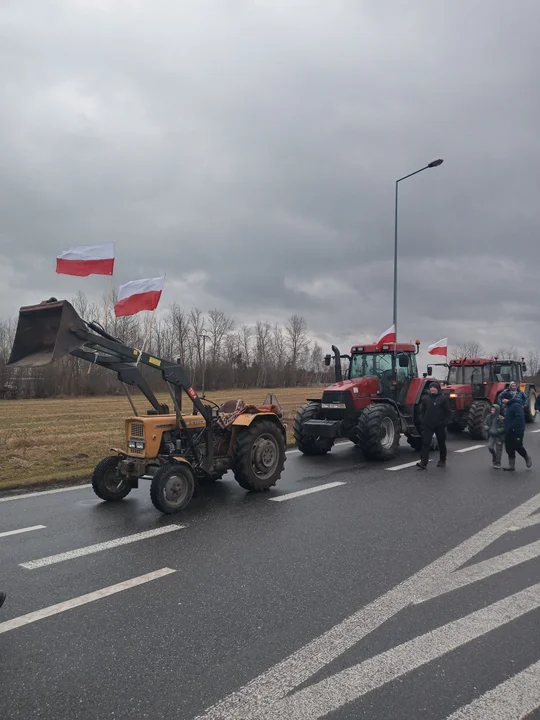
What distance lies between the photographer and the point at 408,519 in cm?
693

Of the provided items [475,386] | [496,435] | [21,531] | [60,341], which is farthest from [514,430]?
[21,531]

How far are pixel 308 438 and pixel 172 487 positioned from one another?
547 cm

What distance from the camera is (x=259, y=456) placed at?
8547mm

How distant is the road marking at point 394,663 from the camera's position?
305 cm

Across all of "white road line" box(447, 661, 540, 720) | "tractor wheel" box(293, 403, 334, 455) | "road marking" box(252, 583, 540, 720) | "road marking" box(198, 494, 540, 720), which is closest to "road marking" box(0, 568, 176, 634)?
"road marking" box(198, 494, 540, 720)

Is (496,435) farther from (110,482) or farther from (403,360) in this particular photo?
(110,482)

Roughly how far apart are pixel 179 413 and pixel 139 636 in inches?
168

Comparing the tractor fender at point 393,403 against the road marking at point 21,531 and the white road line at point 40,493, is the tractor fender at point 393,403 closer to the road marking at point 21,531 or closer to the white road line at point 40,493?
the white road line at point 40,493

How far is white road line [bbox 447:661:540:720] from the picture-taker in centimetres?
295

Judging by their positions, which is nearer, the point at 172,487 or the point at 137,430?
the point at 172,487

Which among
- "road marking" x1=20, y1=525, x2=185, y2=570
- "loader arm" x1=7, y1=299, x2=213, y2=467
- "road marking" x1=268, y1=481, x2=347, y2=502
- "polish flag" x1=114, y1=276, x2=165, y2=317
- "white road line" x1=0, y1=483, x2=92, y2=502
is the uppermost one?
"polish flag" x1=114, y1=276, x2=165, y2=317

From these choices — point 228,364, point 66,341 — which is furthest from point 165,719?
point 228,364

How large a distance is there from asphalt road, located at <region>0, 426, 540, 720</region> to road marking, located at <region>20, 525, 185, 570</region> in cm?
4

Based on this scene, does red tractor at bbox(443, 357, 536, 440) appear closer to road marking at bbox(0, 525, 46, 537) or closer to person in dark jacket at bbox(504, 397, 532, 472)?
person in dark jacket at bbox(504, 397, 532, 472)
